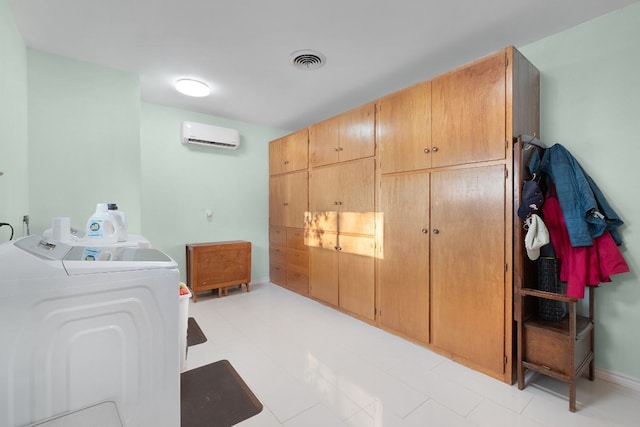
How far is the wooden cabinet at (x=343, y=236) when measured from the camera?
9.46ft

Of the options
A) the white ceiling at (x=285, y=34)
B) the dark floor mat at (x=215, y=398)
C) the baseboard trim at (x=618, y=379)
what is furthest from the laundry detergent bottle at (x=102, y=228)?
the baseboard trim at (x=618, y=379)

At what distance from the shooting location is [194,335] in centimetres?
261

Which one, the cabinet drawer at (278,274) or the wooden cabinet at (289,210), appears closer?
→ the wooden cabinet at (289,210)

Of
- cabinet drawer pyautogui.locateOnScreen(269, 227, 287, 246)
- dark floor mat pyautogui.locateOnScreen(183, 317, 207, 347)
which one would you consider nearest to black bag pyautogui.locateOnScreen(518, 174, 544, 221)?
dark floor mat pyautogui.locateOnScreen(183, 317, 207, 347)

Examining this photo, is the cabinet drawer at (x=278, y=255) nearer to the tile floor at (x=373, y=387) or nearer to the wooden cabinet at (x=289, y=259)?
the wooden cabinet at (x=289, y=259)

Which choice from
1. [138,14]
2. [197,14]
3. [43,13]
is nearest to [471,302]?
[197,14]

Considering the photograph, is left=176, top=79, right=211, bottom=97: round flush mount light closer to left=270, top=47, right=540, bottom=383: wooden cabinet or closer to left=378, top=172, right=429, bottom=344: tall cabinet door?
left=270, top=47, right=540, bottom=383: wooden cabinet

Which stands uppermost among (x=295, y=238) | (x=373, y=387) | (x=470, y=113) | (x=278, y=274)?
(x=470, y=113)

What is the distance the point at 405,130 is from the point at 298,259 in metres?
2.20

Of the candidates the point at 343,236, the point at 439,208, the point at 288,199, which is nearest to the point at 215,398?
the point at 343,236

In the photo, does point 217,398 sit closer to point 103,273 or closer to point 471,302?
point 103,273

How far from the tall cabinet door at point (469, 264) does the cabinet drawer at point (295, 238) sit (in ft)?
6.25

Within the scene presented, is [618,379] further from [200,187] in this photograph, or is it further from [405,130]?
[200,187]

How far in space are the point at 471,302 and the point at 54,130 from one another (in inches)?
144
